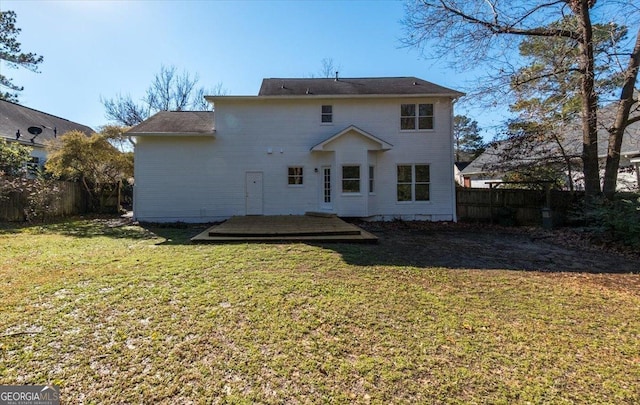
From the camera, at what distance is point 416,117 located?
44.6 feet

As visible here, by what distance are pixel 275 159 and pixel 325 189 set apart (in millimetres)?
2596

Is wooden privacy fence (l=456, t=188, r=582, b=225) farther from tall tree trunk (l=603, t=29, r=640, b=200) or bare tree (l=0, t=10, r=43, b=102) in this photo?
bare tree (l=0, t=10, r=43, b=102)

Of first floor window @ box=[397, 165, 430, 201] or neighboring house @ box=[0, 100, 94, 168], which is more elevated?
neighboring house @ box=[0, 100, 94, 168]

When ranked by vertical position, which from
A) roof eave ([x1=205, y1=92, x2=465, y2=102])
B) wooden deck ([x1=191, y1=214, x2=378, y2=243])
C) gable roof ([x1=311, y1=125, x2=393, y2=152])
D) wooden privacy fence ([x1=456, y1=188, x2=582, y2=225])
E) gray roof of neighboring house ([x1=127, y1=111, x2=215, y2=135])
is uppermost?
roof eave ([x1=205, y1=92, x2=465, y2=102])

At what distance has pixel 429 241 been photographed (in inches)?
356

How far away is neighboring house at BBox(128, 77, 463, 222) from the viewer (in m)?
13.2

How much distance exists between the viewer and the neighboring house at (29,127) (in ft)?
66.0

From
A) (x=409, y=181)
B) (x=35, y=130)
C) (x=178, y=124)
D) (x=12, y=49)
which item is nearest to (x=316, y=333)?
(x=409, y=181)

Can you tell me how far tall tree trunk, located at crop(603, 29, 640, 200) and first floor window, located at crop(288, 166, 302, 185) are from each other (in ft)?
35.7

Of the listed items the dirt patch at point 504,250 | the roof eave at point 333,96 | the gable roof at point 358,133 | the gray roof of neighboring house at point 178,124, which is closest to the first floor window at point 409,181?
the gable roof at point 358,133

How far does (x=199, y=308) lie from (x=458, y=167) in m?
38.3

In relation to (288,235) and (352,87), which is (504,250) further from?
(352,87)

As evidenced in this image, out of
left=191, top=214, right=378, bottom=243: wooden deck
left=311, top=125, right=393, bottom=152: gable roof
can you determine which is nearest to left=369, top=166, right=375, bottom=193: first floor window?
left=311, top=125, right=393, bottom=152: gable roof

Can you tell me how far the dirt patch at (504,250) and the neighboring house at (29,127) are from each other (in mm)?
22202
